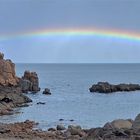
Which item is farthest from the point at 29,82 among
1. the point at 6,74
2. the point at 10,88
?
the point at 10,88

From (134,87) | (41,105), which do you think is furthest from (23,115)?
(134,87)

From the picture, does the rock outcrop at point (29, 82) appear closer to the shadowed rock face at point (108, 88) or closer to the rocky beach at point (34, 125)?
the rocky beach at point (34, 125)

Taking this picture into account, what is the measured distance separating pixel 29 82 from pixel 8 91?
111 feet

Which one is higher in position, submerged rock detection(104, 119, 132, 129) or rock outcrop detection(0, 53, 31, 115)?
rock outcrop detection(0, 53, 31, 115)

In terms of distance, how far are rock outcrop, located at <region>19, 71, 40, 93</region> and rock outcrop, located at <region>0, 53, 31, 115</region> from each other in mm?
15391

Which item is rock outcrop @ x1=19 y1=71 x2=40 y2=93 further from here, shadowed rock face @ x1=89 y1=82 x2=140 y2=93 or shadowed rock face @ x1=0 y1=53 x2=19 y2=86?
shadowed rock face @ x1=89 y1=82 x2=140 y2=93

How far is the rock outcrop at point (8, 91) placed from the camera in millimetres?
74725

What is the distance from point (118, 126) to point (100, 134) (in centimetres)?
238

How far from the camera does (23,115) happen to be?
68.4 metres

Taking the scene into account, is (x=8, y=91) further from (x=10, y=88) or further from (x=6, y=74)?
(x=6, y=74)

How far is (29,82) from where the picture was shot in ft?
385

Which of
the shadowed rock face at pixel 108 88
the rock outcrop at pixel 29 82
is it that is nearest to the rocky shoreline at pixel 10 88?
the rock outcrop at pixel 29 82

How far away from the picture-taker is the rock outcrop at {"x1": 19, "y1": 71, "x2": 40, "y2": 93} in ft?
373

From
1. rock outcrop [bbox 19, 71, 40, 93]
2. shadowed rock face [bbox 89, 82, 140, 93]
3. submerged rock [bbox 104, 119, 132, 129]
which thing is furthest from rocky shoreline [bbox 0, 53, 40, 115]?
submerged rock [bbox 104, 119, 132, 129]
